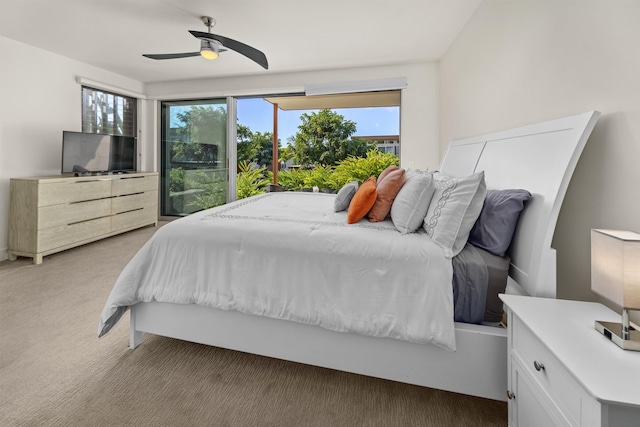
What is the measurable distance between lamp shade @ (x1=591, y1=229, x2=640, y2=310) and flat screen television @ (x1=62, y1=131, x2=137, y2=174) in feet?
16.6

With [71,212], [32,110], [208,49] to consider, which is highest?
[208,49]

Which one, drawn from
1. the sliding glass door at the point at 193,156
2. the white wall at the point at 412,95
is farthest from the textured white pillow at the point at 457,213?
the sliding glass door at the point at 193,156

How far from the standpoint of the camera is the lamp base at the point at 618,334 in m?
0.89

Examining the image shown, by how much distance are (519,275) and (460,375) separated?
0.55 meters

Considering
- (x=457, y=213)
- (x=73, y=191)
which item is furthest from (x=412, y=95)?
(x=73, y=191)

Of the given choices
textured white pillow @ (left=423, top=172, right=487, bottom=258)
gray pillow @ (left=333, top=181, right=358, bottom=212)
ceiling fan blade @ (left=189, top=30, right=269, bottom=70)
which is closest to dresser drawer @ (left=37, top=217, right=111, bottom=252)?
ceiling fan blade @ (left=189, top=30, right=269, bottom=70)

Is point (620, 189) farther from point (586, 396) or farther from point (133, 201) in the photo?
point (133, 201)

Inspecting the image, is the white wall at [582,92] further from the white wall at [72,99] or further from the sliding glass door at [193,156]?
the sliding glass door at [193,156]

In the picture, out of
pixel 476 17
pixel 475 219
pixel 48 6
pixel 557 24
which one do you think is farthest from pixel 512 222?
pixel 48 6

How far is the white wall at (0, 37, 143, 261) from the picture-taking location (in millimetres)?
3545

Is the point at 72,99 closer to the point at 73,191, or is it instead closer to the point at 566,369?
the point at 73,191

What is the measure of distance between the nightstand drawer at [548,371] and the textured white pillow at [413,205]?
0.71 metres

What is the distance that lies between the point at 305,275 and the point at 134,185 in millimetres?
4323

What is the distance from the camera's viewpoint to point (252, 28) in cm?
332
